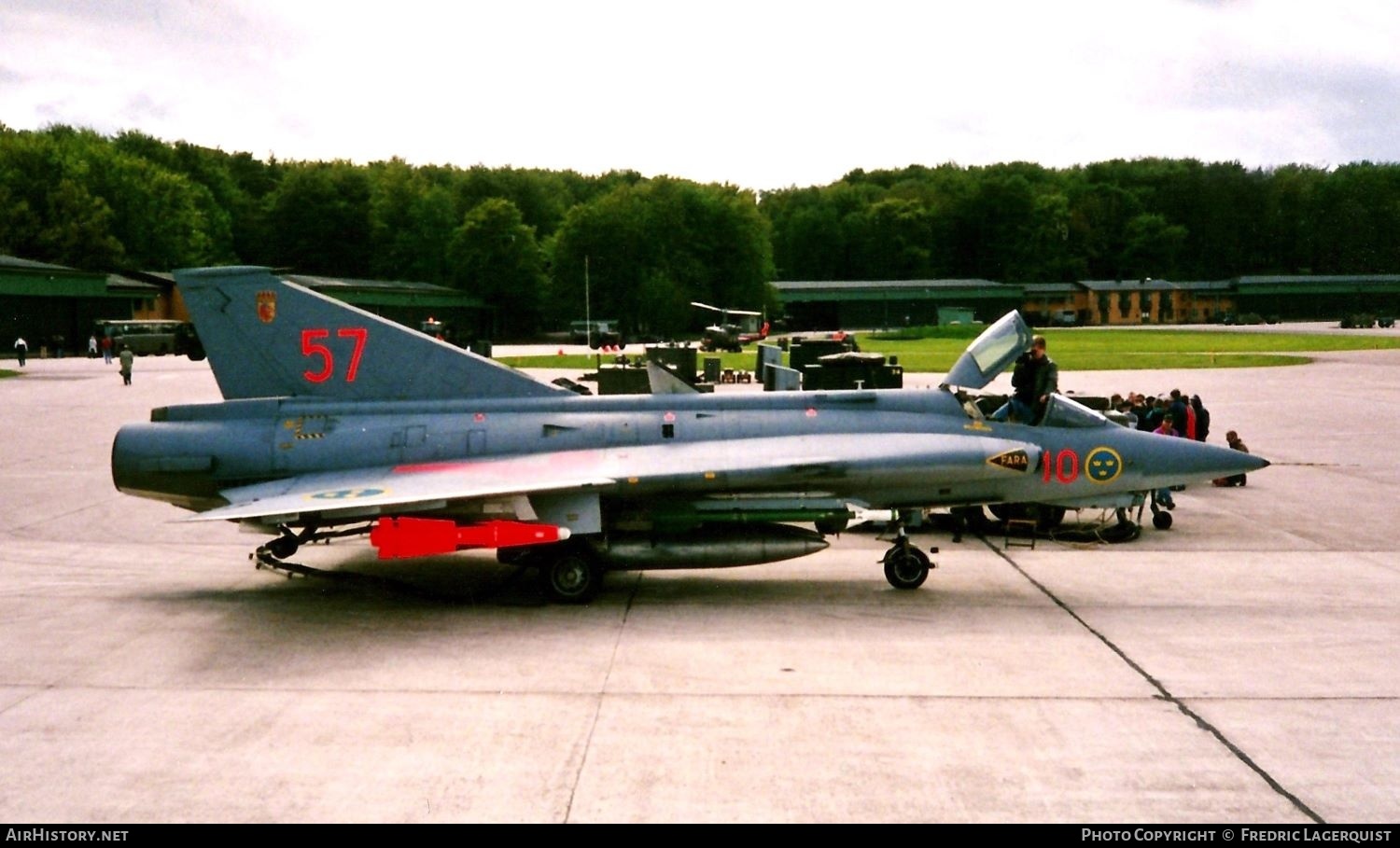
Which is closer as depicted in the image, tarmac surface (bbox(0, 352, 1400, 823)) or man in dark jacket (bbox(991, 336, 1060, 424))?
tarmac surface (bbox(0, 352, 1400, 823))

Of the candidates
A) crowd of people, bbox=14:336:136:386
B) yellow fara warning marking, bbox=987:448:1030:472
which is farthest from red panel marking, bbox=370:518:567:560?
crowd of people, bbox=14:336:136:386

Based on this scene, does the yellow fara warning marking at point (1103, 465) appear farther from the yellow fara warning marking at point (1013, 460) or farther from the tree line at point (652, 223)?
the tree line at point (652, 223)

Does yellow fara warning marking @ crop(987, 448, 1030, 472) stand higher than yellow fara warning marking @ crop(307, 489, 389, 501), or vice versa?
yellow fara warning marking @ crop(987, 448, 1030, 472)

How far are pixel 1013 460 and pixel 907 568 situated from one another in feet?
5.36

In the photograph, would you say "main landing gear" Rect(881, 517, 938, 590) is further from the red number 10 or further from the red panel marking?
the red panel marking

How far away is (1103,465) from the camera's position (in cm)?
1223

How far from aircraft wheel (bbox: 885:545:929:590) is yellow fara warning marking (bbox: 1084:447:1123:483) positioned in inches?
84.1

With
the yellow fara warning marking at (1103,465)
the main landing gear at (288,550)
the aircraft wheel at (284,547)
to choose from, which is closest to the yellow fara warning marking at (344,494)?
the main landing gear at (288,550)


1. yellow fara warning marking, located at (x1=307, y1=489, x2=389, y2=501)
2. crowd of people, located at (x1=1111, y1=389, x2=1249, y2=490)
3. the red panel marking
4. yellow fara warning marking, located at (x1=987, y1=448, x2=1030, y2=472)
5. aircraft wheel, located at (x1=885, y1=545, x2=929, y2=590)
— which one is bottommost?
aircraft wheel, located at (x1=885, y1=545, x2=929, y2=590)

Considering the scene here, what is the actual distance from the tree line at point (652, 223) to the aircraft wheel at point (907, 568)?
54.2m

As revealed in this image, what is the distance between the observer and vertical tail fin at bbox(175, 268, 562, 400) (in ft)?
40.1

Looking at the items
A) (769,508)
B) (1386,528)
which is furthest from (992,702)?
(1386,528)

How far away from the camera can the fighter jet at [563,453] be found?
1115 centimetres

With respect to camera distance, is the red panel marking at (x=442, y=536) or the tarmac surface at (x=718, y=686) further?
the red panel marking at (x=442, y=536)
